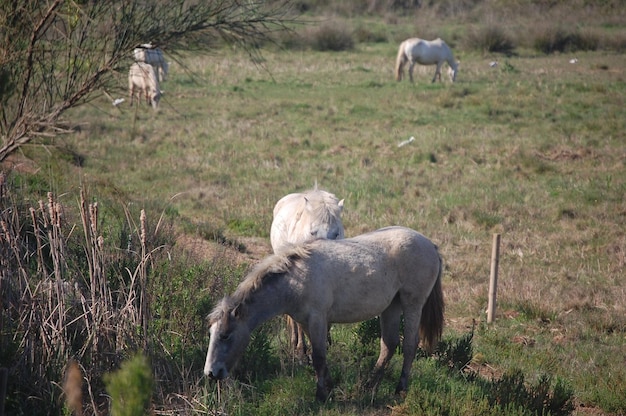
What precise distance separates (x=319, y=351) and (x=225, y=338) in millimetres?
769

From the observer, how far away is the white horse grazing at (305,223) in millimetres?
7205

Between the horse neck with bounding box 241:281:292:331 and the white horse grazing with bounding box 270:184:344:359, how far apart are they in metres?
1.13

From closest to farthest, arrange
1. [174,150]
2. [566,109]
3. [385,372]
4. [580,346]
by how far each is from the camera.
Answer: [385,372] < [580,346] < [174,150] < [566,109]

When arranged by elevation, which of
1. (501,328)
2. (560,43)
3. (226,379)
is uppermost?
(560,43)

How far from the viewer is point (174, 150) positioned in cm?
1686

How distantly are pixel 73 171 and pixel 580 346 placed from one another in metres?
A: 9.65

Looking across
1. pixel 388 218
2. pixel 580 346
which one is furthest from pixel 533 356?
pixel 388 218

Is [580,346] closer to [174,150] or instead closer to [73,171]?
[73,171]

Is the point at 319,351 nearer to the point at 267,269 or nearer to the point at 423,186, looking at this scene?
the point at 267,269

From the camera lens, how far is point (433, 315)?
661 cm

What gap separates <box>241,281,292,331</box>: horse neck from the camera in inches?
225

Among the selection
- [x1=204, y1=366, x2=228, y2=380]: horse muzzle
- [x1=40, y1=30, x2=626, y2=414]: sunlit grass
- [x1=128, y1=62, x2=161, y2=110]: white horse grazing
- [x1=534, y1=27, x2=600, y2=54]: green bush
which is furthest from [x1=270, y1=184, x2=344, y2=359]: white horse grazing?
[x1=534, y1=27, x2=600, y2=54]: green bush

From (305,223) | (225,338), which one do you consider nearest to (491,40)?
(305,223)

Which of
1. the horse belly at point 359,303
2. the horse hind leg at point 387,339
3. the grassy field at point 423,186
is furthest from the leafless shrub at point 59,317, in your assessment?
the horse hind leg at point 387,339
